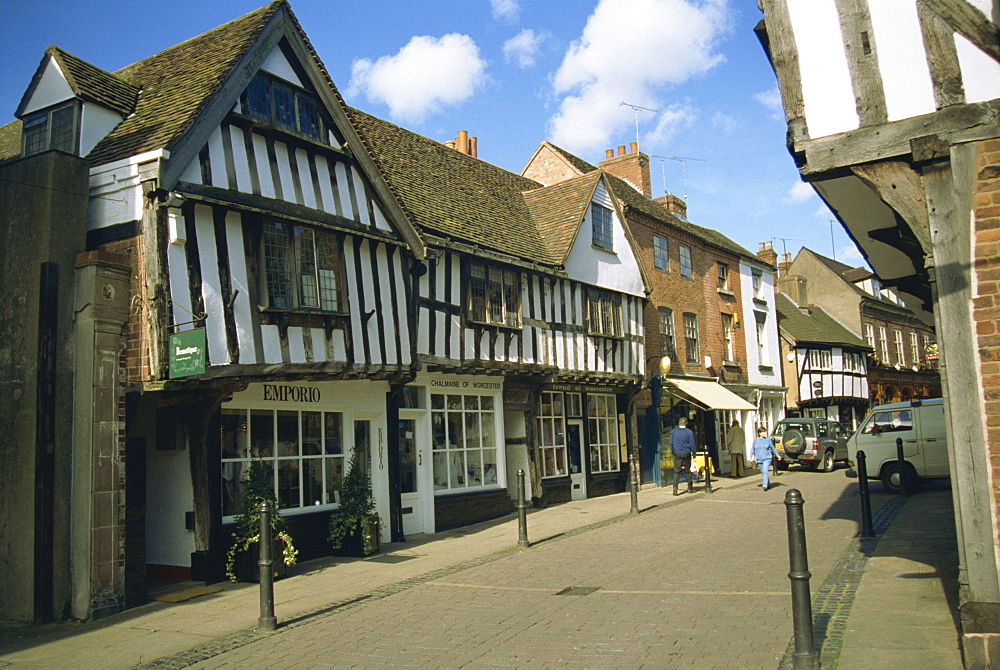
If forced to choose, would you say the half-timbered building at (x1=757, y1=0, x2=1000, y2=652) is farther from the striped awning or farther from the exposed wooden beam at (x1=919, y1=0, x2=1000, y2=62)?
the striped awning

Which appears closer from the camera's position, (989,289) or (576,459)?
(989,289)

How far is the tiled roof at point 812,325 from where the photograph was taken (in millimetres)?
34188

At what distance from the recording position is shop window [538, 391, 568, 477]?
18625 millimetres

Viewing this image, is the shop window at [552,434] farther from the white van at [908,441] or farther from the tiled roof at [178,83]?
the tiled roof at [178,83]

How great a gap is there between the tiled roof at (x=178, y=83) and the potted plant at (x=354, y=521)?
5.62 m

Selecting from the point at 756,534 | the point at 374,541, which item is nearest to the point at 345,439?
the point at 374,541

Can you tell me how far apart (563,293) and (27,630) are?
12.8 meters

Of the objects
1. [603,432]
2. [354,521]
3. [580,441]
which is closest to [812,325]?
[603,432]

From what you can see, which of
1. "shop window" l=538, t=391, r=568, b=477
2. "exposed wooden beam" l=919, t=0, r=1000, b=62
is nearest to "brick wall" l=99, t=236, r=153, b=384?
"exposed wooden beam" l=919, t=0, r=1000, b=62

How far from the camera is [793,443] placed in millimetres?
25641

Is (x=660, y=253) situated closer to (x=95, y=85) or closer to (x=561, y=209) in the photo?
(x=561, y=209)

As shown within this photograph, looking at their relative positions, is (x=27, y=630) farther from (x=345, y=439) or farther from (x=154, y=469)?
(x=345, y=439)

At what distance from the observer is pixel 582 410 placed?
20.1 meters

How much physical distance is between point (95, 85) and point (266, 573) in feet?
25.0
